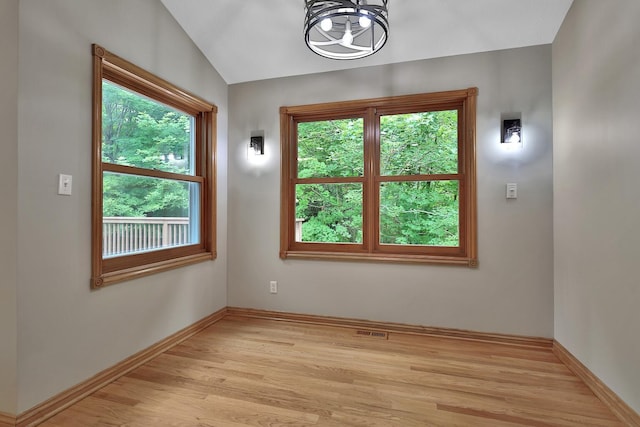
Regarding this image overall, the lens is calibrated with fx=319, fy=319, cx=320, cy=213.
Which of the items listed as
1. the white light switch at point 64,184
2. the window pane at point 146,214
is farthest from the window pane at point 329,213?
the white light switch at point 64,184

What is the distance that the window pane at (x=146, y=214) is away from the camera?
7.45ft

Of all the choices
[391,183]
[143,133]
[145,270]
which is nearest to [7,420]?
[145,270]

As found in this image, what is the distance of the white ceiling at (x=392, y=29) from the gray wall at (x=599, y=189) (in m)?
0.34

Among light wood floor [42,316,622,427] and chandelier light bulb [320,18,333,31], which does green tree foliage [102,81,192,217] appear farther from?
chandelier light bulb [320,18,333,31]

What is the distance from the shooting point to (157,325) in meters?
2.54

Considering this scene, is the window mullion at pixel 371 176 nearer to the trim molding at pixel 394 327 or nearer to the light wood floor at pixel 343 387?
the trim molding at pixel 394 327

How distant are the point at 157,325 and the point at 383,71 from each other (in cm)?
297

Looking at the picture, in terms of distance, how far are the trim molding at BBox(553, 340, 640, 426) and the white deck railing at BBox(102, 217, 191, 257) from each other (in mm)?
3283

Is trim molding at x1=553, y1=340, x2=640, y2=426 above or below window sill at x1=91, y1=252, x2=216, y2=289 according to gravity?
below

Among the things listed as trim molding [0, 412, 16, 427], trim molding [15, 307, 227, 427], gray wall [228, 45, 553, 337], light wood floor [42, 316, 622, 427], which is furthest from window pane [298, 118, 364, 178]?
trim molding [0, 412, 16, 427]

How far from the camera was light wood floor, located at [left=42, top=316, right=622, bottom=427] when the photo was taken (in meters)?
1.75

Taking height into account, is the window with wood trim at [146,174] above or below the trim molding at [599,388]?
above

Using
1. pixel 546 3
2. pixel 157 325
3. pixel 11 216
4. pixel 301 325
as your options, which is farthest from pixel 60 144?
pixel 546 3

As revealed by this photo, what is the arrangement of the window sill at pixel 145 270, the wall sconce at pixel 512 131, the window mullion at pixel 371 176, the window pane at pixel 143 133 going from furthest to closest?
the window mullion at pixel 371 176 → the wall sconce at pixel 512 131 → the window pane at pixel 143 133 → the window sill at pixel 145 270
